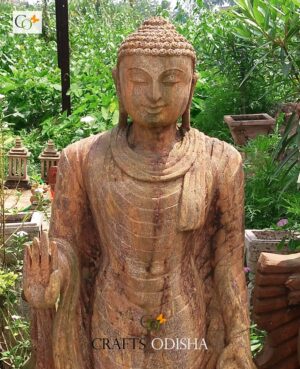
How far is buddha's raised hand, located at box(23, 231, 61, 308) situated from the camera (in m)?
2.27

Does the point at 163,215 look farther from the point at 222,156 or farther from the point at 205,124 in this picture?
the point at 205,124

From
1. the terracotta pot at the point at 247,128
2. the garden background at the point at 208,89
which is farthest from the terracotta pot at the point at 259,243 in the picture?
the terracotta pot at the point at 247,128

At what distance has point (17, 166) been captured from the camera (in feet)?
19.7

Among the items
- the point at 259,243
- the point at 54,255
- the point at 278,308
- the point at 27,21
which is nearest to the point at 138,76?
the point at 54,255

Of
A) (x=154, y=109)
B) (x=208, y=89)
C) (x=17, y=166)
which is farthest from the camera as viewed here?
(x=208, y=89)

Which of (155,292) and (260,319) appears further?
(260,319)

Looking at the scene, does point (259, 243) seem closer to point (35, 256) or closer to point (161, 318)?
point (161, 318)

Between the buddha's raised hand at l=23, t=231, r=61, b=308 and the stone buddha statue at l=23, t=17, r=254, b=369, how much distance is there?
0.16 feet

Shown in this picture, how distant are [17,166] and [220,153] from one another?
3697 millimetres

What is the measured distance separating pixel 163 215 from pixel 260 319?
649mm

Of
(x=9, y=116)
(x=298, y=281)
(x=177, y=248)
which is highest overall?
(x=177, y=248)

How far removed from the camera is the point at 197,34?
9.02 metres

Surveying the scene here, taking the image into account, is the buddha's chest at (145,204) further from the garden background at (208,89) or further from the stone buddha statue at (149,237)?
the garden background at (208,89)

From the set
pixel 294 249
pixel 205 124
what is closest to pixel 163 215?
pixel 294 249
